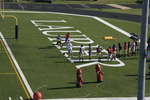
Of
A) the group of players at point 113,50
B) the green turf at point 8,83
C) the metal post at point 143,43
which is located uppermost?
the metal post at point 143,43

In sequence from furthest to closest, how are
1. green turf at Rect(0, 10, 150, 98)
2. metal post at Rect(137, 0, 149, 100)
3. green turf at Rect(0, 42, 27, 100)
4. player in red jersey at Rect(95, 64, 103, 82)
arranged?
player in red jersey at Rect(95, 64, 103, 82) → green turf at Rect(0, 10, 150, 98) → green turf at Rect(0, 42, 27, 100) → metal post at Rect(137, 0, 149, 100)

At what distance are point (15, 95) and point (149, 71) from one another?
10.7 metres

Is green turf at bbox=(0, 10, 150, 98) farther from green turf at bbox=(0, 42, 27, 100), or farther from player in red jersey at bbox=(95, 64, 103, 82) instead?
green turf at bbox=(0, 42, 27, 100)

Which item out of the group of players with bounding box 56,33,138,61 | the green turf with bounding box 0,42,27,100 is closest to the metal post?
the green turf with bounding box 0,42,27,100

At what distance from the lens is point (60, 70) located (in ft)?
102

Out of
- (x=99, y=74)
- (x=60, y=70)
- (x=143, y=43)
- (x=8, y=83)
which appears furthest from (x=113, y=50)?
(x=143, y=43)

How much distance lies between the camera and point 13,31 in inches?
1735

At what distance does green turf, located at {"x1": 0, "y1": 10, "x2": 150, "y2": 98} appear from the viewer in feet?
86.4

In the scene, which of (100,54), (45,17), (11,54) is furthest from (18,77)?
(45,17)

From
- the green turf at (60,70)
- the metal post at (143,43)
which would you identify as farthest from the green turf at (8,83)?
the metal post at (143,43)

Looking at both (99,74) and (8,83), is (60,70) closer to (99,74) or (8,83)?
(99,74)

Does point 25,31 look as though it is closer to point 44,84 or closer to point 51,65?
point 51,65

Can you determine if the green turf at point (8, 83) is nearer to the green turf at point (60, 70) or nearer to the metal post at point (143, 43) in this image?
the green turf at point (60, 70)

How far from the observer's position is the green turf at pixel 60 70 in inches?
1037
